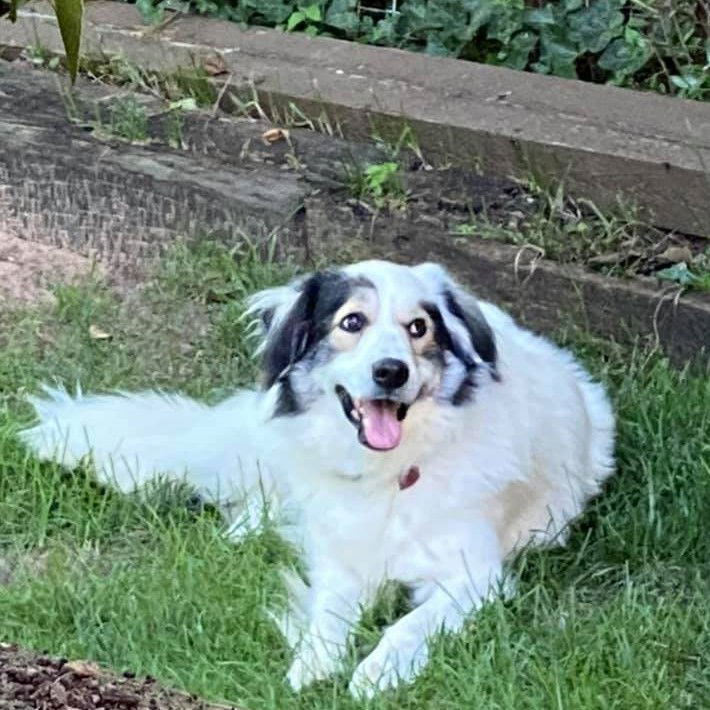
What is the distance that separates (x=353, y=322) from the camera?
3.74m

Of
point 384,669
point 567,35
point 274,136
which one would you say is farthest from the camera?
point 567,35

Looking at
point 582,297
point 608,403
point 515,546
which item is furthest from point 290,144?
point 515,546

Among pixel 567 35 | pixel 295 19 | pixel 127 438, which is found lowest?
pixel 127 438

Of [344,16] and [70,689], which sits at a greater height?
[70,689]

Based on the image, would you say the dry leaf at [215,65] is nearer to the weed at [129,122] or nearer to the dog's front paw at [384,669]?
the weed at [129,122]

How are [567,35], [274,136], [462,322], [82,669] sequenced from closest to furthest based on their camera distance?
[82,669], [462,322], [274,136], [567,35]

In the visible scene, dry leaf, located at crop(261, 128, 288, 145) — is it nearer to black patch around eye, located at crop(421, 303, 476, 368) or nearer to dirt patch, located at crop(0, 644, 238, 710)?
black patch around eye, located at crop(421, 303, 476, 368)

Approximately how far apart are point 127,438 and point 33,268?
122cm

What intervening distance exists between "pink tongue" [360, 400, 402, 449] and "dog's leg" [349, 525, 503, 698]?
31cm

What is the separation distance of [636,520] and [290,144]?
6.51 ft

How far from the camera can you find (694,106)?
5.25 m

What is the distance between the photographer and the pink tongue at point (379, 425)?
12.2ft

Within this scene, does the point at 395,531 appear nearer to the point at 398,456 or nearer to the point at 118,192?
the point at 398,456

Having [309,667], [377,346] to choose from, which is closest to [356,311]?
[377,346]
